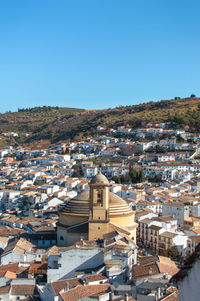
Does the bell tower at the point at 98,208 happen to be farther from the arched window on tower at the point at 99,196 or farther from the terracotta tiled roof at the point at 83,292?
the terracotta tiled roof at the point at 83,292

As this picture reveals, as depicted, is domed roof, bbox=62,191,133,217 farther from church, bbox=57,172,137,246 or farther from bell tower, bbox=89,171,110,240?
bell tower, bbox=89,171,110,240

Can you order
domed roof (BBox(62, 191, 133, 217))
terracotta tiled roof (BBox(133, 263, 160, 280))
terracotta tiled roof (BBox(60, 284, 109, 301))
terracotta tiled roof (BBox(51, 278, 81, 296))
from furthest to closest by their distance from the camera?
1. domed roof (BBox(62, 191, 133, 217))
2. terracotta tiled roof (BBox(133, 263, 160, 280))
3. terracotta tiled roof (BBox(51, 278, 81, 296))
4. terracotta tiled roof (BBox(60, 284, 109, 301))

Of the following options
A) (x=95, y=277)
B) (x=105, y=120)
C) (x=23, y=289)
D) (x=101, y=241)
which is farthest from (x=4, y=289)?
(x=105, y=120)

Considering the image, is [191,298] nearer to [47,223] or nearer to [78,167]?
[47,223]

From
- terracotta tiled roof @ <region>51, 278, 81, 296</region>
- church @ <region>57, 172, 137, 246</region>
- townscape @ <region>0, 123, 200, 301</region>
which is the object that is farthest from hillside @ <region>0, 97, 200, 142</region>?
terracotta tiled roof @ <region>51, 278, 81, 296</region>

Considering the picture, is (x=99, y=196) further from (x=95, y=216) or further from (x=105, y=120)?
(x=105, y=120)

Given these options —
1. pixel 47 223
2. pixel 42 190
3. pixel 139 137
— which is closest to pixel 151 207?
pixel 47 223

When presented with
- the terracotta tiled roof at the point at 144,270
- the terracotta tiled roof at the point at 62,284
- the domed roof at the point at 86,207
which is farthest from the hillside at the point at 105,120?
the terracotta tiled roof at the point at 62,284
